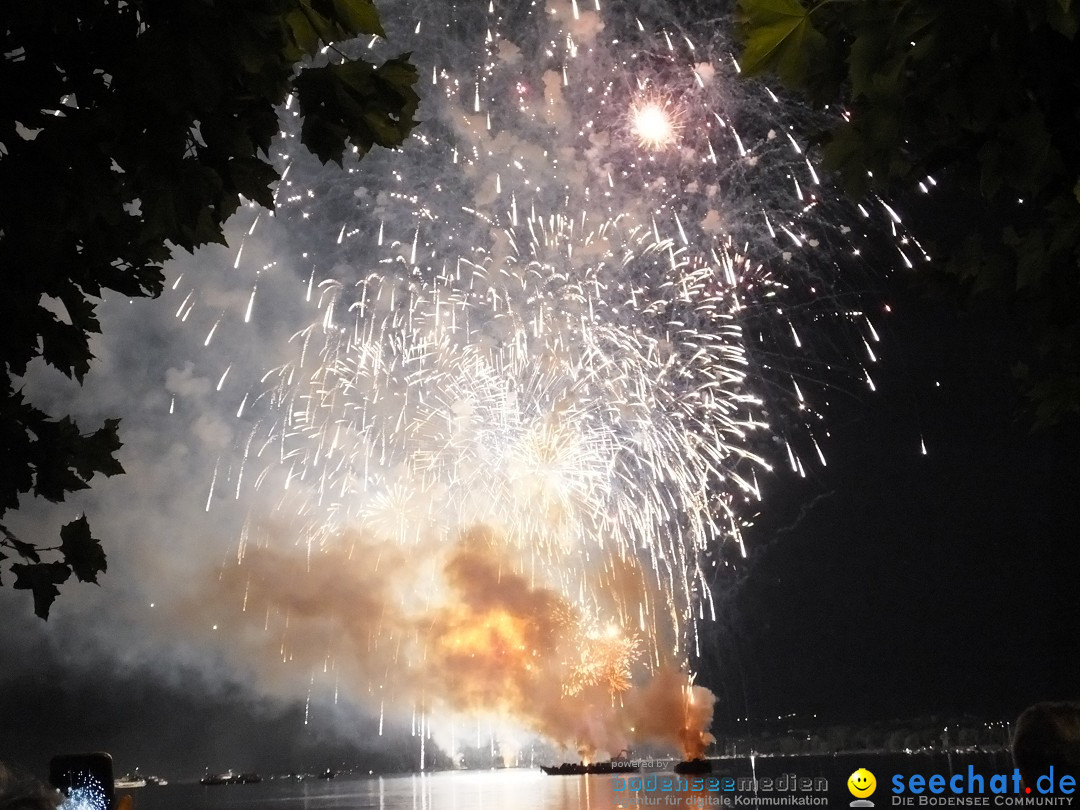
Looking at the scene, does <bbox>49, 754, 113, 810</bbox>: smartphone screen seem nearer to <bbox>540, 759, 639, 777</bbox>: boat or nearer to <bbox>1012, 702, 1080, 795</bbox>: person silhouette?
<bbox>1012, 702, 1080, 795</bbox>: person silhouette

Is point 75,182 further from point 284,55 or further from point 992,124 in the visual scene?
point 992,124

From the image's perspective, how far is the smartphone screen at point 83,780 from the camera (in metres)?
7.23

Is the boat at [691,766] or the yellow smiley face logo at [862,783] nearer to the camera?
the yellow smiley face logo at [862,783]

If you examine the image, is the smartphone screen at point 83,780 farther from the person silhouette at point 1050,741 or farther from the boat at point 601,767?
the boat at point 601,767

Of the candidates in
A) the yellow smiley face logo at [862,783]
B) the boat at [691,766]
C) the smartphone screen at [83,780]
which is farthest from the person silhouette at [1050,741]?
the boat at [691,766]

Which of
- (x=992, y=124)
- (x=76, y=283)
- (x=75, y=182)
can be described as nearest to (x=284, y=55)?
(x=75, y=182)

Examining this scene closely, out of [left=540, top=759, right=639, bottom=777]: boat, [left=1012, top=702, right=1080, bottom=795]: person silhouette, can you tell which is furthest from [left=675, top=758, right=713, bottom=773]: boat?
[left=1012, top=702, right=1080, bottom=795]: person silhouette

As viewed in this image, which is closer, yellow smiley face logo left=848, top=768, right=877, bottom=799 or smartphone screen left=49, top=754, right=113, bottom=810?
smartphone screen left=49, top=754, right=113, bottom=810

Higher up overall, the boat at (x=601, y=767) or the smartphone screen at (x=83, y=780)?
the smartphone screen at (x=83, y=780)

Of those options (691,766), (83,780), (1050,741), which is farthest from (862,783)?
(691,766)

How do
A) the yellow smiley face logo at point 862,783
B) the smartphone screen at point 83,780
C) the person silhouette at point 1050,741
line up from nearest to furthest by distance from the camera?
the smartphone screen at point 83,780 < the person silhouette at point 1050,741 < the yellow smiley face logo at point 862,783

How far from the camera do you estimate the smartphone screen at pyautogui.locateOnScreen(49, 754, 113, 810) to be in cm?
723

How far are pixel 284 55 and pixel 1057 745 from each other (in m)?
19.8

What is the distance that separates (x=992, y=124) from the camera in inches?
148
